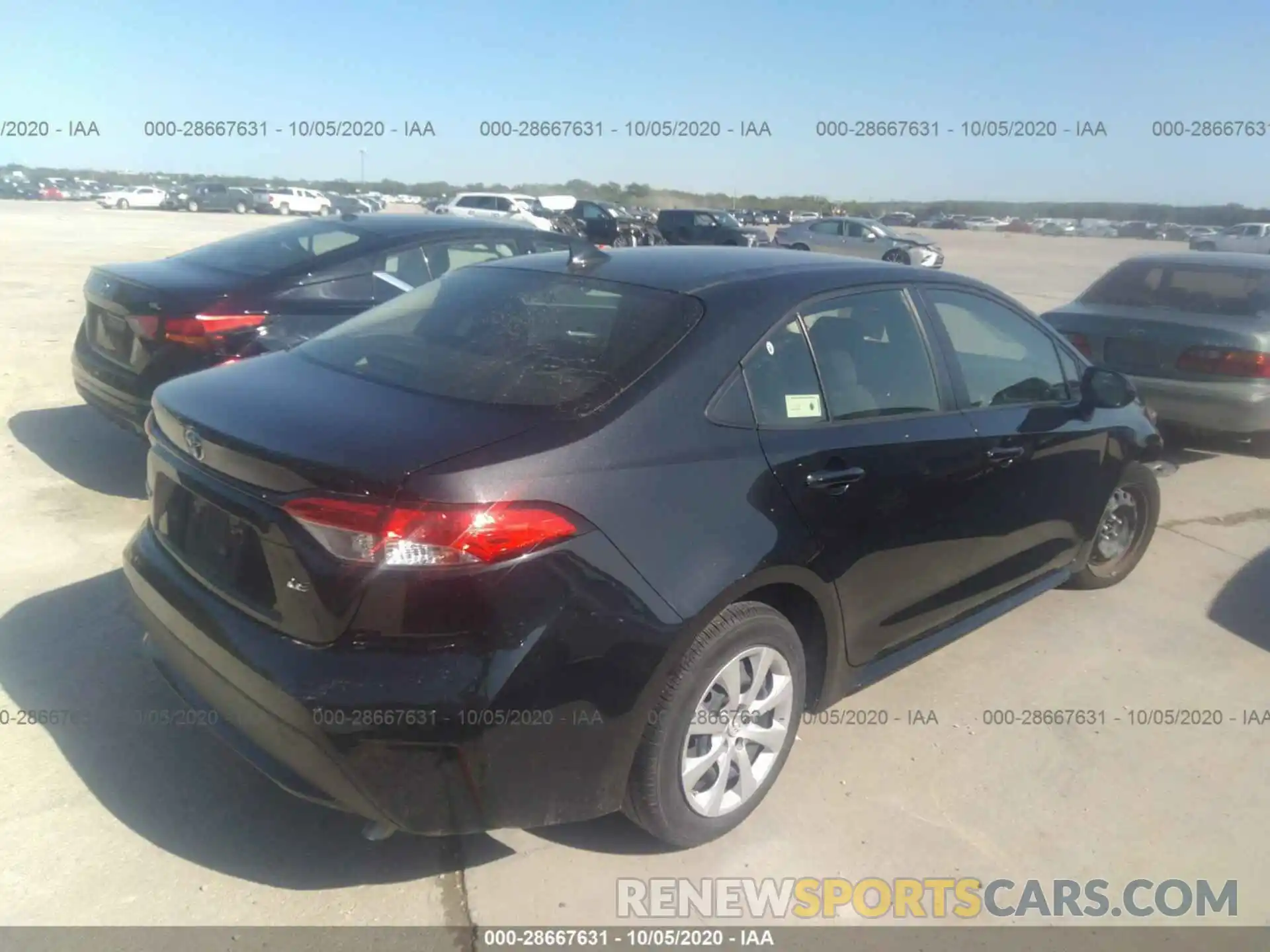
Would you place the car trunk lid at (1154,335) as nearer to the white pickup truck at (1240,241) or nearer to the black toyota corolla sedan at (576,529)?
the black toyota corolla sedan at (576,529)

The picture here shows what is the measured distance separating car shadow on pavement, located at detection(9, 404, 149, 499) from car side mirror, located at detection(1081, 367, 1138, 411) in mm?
4807

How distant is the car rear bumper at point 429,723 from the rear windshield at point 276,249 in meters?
3.49

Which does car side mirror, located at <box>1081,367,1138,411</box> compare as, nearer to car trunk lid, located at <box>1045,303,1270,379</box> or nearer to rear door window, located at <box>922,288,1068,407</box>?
rear door window, located at <box>922,288,1068,407</box>

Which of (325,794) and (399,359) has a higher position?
(399,359)

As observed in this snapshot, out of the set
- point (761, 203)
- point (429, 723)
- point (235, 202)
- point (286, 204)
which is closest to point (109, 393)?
point (429, 723)

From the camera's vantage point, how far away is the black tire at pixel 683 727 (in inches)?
102

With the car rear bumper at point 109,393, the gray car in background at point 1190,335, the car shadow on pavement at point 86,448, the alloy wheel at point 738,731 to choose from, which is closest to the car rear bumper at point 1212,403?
the gray car in background at point 1190,335

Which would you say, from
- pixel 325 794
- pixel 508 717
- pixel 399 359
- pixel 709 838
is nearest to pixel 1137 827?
pixel 709 838

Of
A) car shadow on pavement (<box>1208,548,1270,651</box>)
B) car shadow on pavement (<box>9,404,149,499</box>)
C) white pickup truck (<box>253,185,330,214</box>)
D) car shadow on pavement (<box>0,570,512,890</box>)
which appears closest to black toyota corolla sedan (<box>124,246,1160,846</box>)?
car shadow on pavement (<box>0,570,512,890</box>)

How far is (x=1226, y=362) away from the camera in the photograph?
6.52 m

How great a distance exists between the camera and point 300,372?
296 cm

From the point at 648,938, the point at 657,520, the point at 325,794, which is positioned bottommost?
the point at 648,938

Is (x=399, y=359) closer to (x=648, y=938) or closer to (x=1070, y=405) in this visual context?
(x=648, y=938)

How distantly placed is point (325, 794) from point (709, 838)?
44.6 inches
